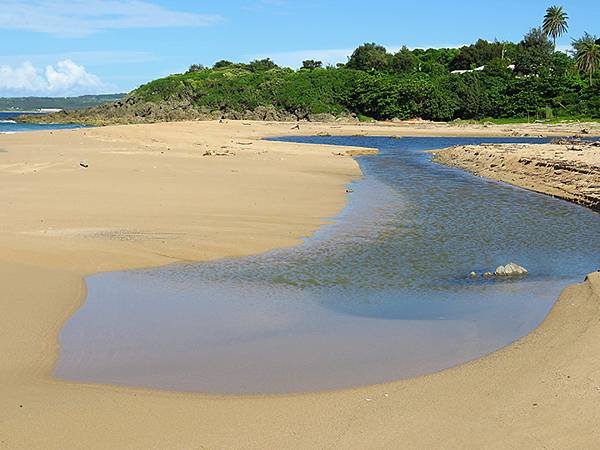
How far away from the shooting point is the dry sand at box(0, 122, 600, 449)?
5266 millimetres

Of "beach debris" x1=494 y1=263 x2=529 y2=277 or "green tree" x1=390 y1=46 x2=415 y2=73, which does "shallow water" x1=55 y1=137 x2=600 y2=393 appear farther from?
"green tree" x1=390 y1=46 x2=415 y2=73

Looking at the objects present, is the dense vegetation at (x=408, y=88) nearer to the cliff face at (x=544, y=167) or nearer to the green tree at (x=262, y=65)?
the green tree at (x=262, y=65)

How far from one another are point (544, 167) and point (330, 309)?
2012 centimetres

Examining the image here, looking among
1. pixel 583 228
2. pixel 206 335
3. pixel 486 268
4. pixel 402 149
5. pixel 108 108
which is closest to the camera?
pixel 206 335

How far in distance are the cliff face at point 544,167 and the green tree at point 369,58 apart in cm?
7329

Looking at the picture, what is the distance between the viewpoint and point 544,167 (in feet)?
88.2

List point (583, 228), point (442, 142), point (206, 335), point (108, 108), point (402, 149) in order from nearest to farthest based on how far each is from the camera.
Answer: point (206, 335) → point (583, 228) → point (402, 149) → point (442, 142) → point (108, 108)

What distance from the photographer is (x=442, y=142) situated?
5503 centimetres

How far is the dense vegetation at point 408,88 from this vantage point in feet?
267

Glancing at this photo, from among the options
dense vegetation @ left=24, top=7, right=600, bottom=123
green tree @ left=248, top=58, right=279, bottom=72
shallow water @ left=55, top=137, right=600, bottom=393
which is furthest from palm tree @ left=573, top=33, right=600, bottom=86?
shallow water @ left=55, top=137, right=600, bottom=393

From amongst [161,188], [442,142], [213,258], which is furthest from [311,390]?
[442,142]

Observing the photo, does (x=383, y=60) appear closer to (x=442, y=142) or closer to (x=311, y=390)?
(x=442, y=142)

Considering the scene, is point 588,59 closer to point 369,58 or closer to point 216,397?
point 369,58

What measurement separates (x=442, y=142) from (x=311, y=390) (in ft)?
166
